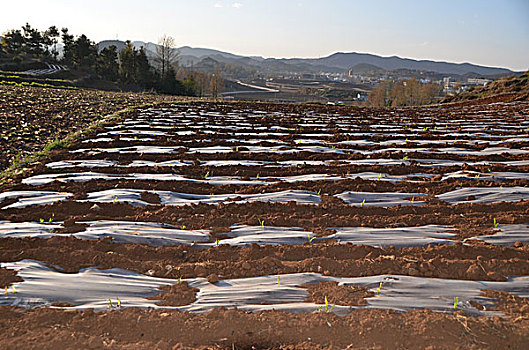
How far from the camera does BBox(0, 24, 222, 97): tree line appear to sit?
3841 cm

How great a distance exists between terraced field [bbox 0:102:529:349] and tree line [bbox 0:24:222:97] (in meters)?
35.2

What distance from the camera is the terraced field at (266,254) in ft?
6.27

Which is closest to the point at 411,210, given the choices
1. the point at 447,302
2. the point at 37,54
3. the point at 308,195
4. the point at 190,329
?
the point at 308,195

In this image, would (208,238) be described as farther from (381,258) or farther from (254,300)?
(381,258)

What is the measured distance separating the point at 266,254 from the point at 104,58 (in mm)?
44495

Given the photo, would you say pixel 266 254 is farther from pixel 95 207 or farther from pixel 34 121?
pixel 34 121

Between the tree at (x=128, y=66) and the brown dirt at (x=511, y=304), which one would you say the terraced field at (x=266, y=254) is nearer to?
the brown dirt at (x=511, y=304)

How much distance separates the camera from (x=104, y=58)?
40.9 meters

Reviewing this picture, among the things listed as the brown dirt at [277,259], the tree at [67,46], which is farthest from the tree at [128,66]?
the brown dirt at [277,259]

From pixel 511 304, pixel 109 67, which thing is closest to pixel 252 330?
pixel 511 304

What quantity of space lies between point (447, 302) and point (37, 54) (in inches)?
2179

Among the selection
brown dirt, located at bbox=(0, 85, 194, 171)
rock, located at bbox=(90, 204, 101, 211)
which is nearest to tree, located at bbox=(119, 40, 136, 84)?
brown dirt, located at bbox=(0, 85, 194, 171)

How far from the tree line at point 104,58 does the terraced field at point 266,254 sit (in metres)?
35.2

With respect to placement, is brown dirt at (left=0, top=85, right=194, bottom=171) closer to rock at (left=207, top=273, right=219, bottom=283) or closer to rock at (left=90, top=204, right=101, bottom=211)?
rock at (left=90, top=204, right=101, bottom=211)
